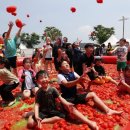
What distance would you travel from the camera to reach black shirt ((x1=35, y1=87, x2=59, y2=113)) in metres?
6.07

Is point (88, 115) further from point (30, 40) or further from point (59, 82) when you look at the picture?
point (30, 40)

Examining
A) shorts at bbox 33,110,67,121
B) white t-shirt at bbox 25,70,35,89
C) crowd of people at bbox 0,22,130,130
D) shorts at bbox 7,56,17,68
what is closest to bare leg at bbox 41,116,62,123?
crowd of people at bbox 0,22,130,130

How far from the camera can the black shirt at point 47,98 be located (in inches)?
239

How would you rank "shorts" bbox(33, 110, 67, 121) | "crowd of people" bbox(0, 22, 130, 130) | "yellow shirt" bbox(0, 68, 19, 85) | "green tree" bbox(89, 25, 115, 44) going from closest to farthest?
"crowd of people" bbox(0, 22, 130, 130)
"shorts" bbox(33, 110, 67, 121)
"yellow shirt" bbox(0, 68, 19, 85)
"green tree" bbox(89, 25, 115, 44)

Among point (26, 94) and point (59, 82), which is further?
point (26, 94)

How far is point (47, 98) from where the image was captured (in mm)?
6066

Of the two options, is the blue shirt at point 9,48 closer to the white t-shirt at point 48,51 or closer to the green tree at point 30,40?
the white t-shirt at point 48,51

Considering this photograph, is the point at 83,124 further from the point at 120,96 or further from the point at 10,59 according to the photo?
the point at 10,59

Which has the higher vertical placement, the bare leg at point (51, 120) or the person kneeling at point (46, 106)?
the person kneeling at point (46, 106)

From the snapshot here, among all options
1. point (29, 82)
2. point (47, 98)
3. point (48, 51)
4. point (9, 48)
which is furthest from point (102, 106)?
point (48, 51)

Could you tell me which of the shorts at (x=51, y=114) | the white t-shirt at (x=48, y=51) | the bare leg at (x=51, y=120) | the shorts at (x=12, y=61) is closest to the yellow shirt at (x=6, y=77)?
the shorts at (x=12, y=61)

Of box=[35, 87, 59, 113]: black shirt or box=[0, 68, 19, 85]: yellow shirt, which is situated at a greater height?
box=[0, 68, 19, 85]: yellow shirt

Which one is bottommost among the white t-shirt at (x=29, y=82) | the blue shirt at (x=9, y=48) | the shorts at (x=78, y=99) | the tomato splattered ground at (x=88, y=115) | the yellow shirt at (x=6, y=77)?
the tomato splattered ground at (x=88, y=115)

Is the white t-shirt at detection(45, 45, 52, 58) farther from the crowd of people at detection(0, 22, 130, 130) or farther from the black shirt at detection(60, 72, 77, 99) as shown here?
the black shirt at detection(60, 72, 77, 99)
